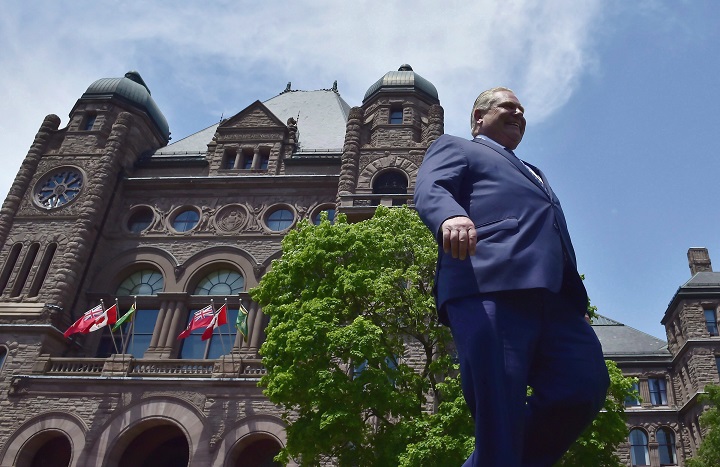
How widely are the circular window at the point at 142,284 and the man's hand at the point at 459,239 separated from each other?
2452 cm

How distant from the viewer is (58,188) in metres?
29.0

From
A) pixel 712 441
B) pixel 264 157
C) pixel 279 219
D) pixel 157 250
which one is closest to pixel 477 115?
pixel 712 441

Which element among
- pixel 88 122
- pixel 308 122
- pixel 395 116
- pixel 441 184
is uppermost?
pixel 308 122

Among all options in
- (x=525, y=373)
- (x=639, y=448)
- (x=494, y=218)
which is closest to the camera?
(x=525, y=373)

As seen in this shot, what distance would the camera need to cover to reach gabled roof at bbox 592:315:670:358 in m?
38.8

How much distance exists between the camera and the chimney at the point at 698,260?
40281mm

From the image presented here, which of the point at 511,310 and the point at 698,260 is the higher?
the point at 698,260

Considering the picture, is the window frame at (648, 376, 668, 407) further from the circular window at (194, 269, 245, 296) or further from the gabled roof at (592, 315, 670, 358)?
the circular window at (194, 269, 245, 296)

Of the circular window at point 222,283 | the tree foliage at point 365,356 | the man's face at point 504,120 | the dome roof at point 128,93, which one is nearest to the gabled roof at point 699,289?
the tree foliage at point 365,356

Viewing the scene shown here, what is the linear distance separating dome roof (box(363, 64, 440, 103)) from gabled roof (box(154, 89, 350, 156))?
2.95 meters

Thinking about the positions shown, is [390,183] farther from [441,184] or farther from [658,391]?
[441,184]

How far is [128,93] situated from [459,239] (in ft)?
105

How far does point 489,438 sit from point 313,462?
12227 millimetres

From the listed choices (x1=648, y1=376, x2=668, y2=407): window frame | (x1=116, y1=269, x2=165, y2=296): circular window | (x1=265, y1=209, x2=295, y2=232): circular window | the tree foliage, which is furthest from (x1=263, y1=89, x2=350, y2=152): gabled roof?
(x1=648, y1=376, x2=668, y2=407): window frame
